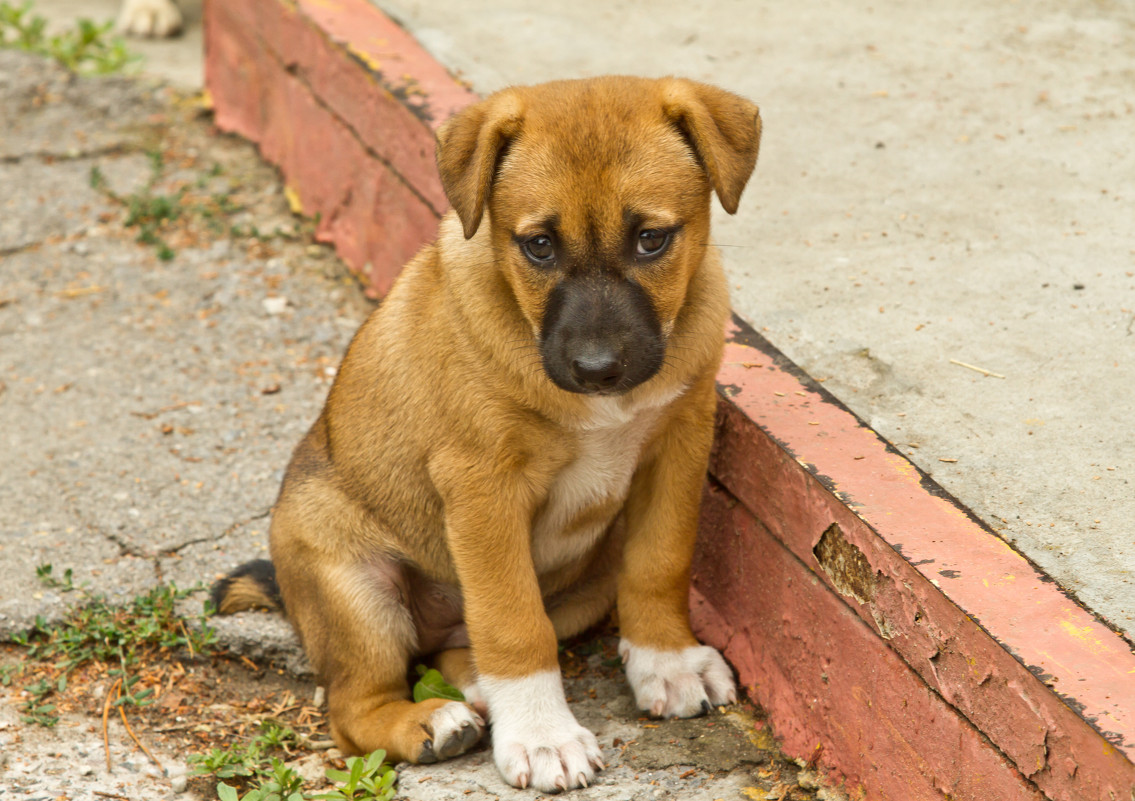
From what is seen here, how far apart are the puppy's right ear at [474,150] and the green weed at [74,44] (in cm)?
509

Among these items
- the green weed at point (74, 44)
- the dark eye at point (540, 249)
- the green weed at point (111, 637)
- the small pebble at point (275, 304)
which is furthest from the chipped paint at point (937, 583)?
the green weed at point (74, 44)

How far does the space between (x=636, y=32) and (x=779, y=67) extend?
0.77 metres

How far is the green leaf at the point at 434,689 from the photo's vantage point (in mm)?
3719

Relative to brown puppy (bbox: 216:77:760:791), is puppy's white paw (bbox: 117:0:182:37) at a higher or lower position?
lower

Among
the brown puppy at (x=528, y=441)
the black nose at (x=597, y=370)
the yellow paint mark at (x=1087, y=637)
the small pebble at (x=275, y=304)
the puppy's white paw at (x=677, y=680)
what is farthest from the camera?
the small pebble at (x=275, y=304)

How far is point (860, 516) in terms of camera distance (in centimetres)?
307

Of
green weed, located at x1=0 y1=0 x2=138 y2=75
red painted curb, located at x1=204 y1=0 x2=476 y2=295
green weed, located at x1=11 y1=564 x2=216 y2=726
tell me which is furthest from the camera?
green weed, located at x1=0 y1=0 x2=138 y2=75

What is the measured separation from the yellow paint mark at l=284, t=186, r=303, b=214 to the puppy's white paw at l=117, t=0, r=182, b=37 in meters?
2.56

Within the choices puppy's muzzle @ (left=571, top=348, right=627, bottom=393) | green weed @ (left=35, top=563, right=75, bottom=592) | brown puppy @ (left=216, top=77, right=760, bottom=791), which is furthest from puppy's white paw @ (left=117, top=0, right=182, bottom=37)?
→ puppy's muzzle @ (left=571, top=348, right=627, bottom=393)

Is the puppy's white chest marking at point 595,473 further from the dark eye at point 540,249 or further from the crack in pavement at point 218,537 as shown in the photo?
the crack in pavement at point 218,537

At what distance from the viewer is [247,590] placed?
13.1ft

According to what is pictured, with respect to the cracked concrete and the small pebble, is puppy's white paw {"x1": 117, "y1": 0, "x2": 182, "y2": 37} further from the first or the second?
the small pebble

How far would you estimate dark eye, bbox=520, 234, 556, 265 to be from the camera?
3.08 meters

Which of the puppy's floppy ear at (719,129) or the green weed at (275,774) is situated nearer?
the puppy's floppy ear at (719,129)
